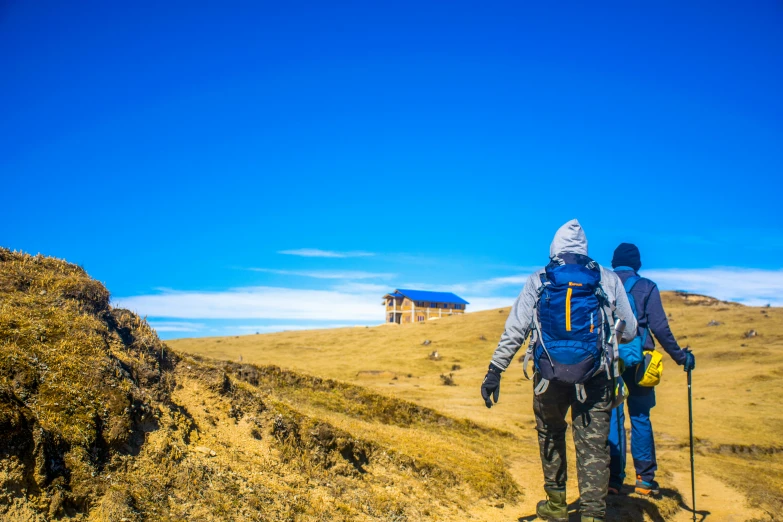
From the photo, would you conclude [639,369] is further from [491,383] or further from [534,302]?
[491,383]

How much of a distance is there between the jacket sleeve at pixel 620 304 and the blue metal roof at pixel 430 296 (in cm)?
6137

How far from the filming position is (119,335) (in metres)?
6.13

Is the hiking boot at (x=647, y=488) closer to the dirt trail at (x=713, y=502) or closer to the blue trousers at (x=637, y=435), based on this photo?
the blue trousers at (x=637, y=435)

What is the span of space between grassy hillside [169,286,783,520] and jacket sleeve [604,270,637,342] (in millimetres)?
2054

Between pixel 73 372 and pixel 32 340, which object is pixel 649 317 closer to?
pixel 73 372

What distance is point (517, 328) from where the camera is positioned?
15.5 ft

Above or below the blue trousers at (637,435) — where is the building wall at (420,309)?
above

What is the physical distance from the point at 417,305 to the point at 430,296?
136 inches

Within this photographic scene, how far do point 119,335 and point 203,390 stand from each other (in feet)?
3.52

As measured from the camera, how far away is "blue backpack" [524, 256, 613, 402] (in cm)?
443

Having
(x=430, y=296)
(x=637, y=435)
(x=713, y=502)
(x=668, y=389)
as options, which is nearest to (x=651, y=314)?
(x=637, y=435)

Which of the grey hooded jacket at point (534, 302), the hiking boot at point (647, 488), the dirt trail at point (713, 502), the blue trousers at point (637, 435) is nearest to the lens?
the grey hooded jacket at point (534, 302)

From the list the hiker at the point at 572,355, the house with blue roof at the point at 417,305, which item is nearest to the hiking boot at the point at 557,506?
the hiker at the point at 572,355

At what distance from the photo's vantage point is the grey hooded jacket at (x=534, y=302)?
469 centimetres
